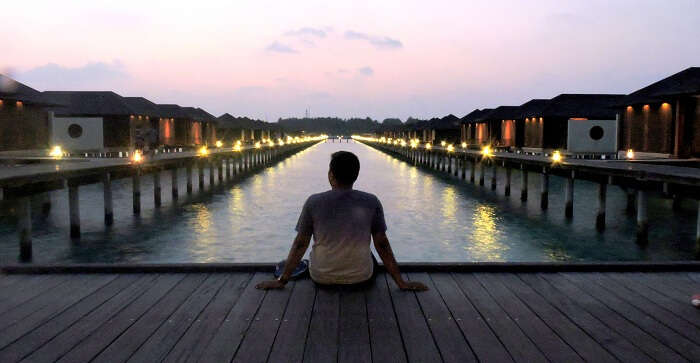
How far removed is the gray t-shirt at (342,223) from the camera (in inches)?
199

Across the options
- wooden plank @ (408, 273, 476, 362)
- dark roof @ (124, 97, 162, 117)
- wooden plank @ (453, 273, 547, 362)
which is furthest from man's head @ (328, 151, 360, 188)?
dark roof @ (124, 97, 162, 117)

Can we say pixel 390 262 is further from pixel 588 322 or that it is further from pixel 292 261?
pixel 588 322

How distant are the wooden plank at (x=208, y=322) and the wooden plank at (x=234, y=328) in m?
0.05

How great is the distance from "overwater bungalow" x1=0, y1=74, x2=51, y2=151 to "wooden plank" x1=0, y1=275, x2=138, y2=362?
2710 centimetres

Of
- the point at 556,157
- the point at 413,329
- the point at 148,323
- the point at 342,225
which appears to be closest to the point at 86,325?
the point at 148,323

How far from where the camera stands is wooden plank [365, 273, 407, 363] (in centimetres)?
400

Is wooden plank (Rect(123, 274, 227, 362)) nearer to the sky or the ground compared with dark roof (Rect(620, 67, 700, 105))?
nearer to the ground

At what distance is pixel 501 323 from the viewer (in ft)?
15.3

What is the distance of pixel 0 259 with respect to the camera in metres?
13.2

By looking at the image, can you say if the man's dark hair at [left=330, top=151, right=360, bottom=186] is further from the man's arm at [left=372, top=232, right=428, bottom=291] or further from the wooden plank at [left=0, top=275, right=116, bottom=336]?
the wooden plank at [left=0, top=275, right=116, bottom=336]

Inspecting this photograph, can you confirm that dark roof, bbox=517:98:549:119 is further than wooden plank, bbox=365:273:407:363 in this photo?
Yes

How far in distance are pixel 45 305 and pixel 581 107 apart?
44.6 metres

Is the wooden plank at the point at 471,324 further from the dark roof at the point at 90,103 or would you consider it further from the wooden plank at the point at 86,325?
the dark roof at the point at 90,103

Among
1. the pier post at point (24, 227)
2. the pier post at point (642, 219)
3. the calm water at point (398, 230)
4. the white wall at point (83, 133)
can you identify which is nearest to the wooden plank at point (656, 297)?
the calm water at point (398, 230)
